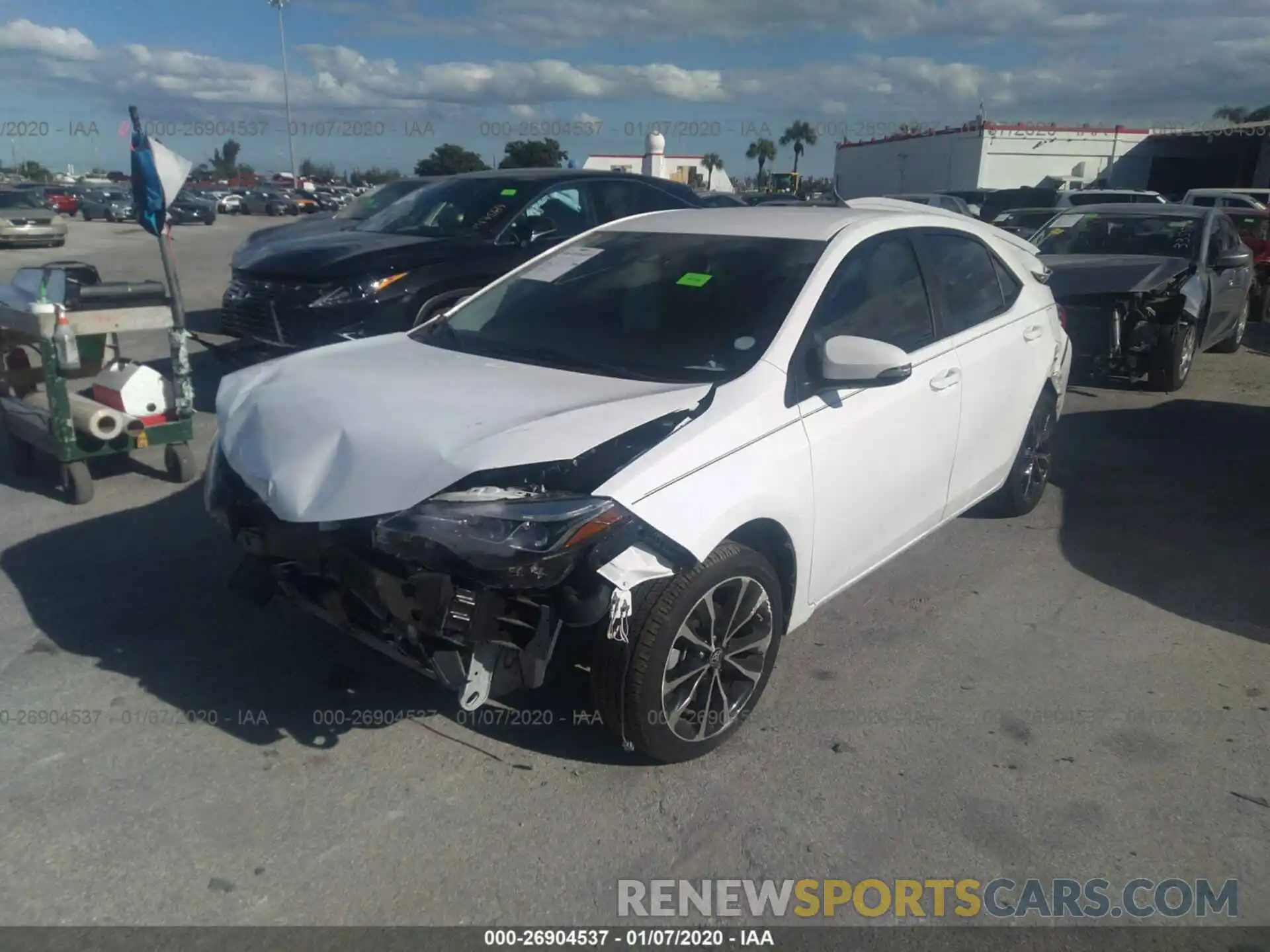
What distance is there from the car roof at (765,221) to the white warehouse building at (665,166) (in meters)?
16.7

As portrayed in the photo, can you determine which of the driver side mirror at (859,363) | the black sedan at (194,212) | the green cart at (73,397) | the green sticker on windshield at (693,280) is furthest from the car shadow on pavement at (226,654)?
the black sedan at (194,212)

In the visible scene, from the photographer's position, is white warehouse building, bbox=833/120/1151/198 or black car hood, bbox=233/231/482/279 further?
white warehouse building, bbox=833/120/1151/198

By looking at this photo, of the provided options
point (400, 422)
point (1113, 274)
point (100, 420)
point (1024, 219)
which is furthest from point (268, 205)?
point (400, 422)

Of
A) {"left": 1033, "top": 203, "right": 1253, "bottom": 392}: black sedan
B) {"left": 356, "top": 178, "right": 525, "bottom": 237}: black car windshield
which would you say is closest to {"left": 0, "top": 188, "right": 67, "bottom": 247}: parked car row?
{"left": 356, "top": 178, "right": 525, "bottom": 237}: black car windshield

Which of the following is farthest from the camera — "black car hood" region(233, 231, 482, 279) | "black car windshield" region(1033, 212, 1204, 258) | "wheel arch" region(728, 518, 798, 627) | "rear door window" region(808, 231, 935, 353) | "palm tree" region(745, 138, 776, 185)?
"palm tree" region(745, 138, 776, 185)

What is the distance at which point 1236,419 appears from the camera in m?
8.48

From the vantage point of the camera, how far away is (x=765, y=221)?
14.8ft

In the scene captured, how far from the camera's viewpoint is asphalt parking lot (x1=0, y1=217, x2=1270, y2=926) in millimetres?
2914

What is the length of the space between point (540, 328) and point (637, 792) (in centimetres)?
195

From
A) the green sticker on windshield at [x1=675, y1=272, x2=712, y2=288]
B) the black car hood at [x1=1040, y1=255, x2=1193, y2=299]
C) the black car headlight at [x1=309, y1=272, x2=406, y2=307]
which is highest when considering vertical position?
the green sticker on windshield at [x1=675, y1=272, x2=712, y2=288]

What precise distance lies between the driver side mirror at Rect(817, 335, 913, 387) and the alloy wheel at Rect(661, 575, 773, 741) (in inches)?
31.4

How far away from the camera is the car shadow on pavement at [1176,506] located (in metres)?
4.98

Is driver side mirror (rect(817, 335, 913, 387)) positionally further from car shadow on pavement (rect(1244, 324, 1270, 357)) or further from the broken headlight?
car shadow on pavement (rect(1244, 324, 1270, 357))

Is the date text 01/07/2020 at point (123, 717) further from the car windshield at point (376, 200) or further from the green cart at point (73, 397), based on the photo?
the car windshield at point (376, 200)
